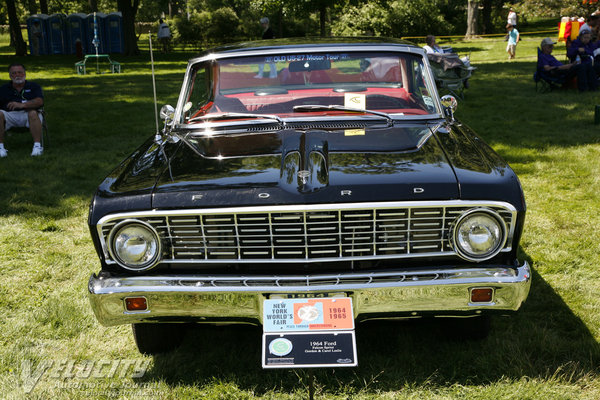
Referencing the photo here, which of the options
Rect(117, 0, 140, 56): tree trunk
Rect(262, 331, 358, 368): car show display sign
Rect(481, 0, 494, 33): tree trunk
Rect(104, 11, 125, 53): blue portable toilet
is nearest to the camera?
Rect(262, 331, 358, 368): car show display sign

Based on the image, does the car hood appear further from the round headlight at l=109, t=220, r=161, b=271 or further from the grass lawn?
the grass lawn

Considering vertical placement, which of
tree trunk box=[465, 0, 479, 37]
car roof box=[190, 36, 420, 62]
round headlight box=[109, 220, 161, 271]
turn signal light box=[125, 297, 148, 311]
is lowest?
turn signal light box=[125, 297, 148, 311]

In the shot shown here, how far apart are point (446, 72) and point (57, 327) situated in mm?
9957

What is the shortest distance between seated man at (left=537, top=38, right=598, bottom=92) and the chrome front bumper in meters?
11.0

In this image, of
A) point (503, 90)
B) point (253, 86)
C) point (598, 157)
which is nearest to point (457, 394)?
point (253, 86)

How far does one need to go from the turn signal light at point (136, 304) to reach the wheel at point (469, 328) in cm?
158

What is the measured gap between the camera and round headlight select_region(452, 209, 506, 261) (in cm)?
269

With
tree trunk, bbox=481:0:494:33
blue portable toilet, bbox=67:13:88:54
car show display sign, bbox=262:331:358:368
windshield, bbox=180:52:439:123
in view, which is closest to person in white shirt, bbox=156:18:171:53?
blue portable toilet, bbox=67:13:88:54

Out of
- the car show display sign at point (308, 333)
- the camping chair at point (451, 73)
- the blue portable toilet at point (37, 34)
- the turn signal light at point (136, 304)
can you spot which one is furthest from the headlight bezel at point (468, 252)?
the blue portable toilet at point (37, 34)

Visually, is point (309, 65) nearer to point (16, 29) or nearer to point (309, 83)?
point (309, 83)

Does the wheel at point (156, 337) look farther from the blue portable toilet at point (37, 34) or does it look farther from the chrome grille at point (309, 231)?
the blue portable toilet at point (37, 34)

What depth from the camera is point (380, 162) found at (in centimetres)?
291

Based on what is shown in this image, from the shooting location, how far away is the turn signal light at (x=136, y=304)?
2.69 metres

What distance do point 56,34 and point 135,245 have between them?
31.1 metres
